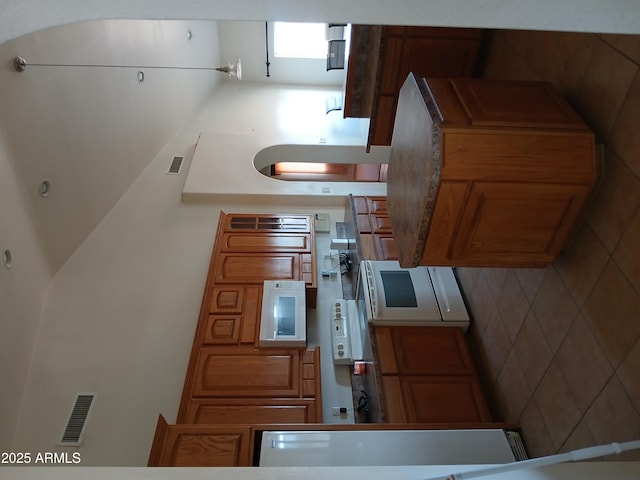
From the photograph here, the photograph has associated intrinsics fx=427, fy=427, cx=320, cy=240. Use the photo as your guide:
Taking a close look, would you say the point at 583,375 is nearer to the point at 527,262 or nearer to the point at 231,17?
the point at 527,262

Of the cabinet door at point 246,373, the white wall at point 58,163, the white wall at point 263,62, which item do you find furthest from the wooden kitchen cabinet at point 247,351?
the white wall at point 263,62

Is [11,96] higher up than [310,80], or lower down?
lower down

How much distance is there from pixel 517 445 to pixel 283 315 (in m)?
1.88

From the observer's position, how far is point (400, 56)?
297cm

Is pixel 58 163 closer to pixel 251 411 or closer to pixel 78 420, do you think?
pixel 78 420

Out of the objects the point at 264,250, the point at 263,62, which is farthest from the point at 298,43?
the point at 264,250

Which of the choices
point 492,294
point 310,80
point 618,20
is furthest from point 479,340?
point 310,80

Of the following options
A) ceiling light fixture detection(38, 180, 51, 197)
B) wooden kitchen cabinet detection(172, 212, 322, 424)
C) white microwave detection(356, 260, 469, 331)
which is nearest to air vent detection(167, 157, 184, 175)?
wooden kitchen cabinet detection(172, 212, 322, 424)

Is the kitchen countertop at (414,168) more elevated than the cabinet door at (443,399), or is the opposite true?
the kitchen countertop at (414,168)

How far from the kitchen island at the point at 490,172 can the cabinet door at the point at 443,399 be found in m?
1.05

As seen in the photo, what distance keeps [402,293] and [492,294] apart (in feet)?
2.04

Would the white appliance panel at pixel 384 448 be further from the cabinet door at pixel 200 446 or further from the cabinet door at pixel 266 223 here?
the cabinet door at pixel 266 223

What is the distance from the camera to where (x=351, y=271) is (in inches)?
165

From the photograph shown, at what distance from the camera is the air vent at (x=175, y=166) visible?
16.8ft
